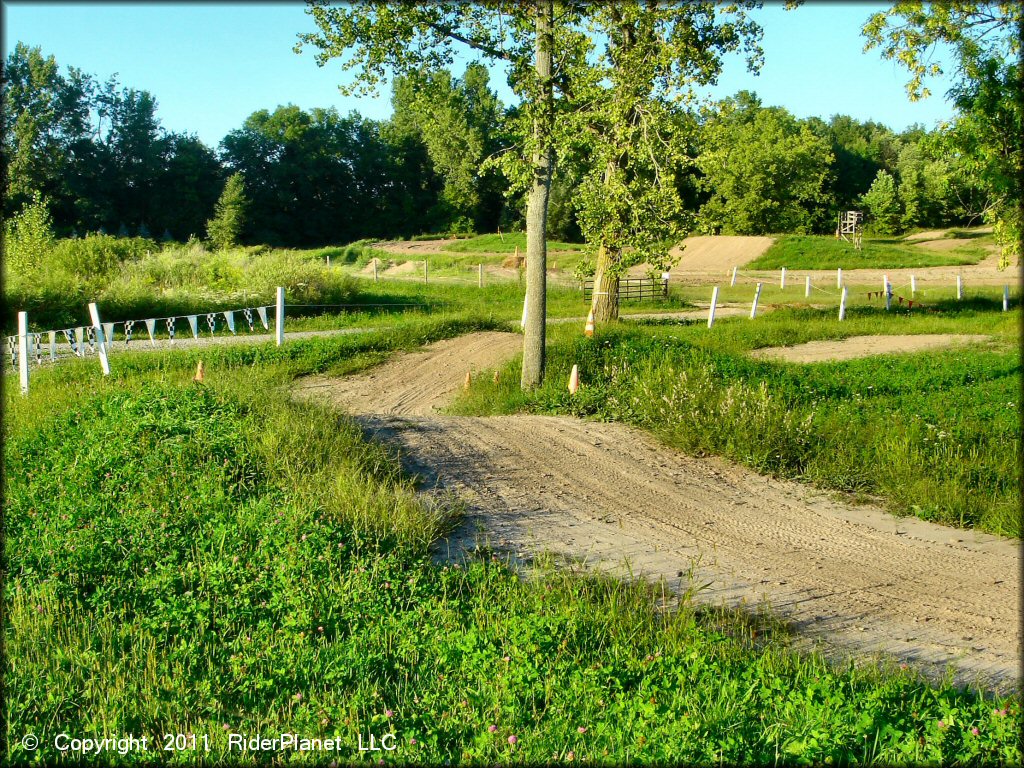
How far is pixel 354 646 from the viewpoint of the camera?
18.2 feet

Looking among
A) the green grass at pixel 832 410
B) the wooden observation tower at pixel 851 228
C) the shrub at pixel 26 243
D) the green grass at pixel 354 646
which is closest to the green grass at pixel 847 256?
the wooden observation tower at pixel 851 228

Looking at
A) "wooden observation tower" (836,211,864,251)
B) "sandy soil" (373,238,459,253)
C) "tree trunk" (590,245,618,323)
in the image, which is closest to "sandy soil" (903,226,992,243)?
"wooden observation tower" (836,211,864,251)

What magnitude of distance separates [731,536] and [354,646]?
4296 millimetres

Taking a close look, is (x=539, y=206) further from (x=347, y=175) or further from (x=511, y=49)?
(x=347, y=175)

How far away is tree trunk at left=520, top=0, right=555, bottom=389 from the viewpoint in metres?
13.5

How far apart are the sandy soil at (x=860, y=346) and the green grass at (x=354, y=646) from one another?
14.0m

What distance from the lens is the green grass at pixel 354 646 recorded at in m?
4.60

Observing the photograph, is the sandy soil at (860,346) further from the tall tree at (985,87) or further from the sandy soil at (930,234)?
the sandy soil at (930,234)

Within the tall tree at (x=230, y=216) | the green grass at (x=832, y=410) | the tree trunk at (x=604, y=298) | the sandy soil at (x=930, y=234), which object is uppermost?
the tall tree at (x=230, y=216)

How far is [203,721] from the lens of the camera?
475 centimetres

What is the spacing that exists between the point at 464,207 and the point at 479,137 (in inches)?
395

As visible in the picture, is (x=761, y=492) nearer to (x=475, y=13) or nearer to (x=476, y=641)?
(x=476, y=641)

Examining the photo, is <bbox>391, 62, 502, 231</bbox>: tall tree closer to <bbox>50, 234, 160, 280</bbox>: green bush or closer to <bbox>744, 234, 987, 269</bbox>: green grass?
<bbox>744, 234, 987, 269</bbox>: green grass

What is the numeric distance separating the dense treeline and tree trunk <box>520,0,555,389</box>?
1719 inches
